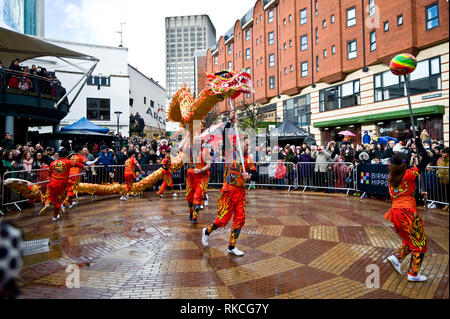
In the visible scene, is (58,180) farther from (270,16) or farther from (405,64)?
(270,16)

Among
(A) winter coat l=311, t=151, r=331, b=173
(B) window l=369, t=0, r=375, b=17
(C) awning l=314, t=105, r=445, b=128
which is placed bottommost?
(A) winter coat l=311, t=151, r=331, b=173

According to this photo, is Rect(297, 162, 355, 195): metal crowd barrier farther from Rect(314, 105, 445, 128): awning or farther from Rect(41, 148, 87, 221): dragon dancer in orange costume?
Rect(314, 105, 445, 128): awning

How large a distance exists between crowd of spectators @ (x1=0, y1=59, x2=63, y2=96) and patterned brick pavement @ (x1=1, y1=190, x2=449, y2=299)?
4129 millimetres

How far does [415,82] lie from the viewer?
702 inches

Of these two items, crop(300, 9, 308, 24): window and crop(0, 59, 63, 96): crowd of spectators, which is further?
crop(300, 9, 308, 24): window

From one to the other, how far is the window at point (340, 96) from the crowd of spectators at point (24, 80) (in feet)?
67.8

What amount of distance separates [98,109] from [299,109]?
22.5 meters

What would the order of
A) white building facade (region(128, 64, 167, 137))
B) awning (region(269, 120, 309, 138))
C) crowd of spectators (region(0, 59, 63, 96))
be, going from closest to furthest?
crowd of spectators (region(0, 59, 63, 96))
awning (region(269, 120, 309, 138))
white building facade (region(128, 64, 167, 137))

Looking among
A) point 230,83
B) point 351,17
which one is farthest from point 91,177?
point 351,17

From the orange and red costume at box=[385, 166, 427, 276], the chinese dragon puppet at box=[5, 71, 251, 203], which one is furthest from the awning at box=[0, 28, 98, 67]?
the orange and red costume at box=[385, 166, 427, 276]

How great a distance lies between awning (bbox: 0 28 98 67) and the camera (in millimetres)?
5688

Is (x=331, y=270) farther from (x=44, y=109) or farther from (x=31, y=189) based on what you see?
(x=44, y=109)

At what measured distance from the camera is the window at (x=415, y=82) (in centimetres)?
1659

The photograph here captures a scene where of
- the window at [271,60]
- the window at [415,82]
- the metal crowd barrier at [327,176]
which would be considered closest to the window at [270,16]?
the window at [271,60]
